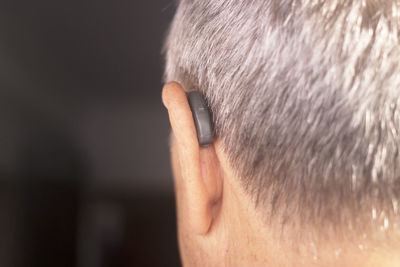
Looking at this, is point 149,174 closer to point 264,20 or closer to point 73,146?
point 73,146

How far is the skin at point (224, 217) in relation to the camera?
0.37m

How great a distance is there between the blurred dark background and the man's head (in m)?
0.25

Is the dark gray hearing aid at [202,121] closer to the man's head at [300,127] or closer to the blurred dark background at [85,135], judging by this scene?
the man's head at [300,127]

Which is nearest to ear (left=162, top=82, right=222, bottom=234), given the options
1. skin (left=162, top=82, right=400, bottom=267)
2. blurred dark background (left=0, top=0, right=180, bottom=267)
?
skin (left=162, top=82, right=400, bottom=267)

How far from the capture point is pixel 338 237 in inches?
13.9

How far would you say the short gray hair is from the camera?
32 cm

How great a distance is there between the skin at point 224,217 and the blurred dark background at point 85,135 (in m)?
0.22

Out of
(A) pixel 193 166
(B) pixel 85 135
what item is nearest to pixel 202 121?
(A) pixel 193 166

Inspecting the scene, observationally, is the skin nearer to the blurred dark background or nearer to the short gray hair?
the short gray hair

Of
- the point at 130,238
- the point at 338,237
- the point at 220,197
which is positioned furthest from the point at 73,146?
the point at 338,237

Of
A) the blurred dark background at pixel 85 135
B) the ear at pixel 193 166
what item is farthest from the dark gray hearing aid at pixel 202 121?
the blurred dark background at pixel 85 135

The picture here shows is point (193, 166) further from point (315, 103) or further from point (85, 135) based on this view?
point (85, 135)

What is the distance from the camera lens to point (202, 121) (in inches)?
15.6

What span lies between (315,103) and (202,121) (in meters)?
0.11
